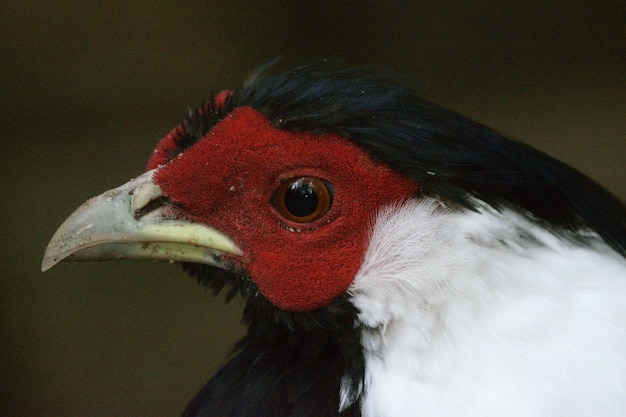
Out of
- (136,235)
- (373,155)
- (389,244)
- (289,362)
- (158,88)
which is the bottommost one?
(289,362)

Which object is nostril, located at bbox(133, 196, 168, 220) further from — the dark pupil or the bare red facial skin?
the dark pupil

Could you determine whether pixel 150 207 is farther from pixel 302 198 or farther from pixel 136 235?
pixel 302 198

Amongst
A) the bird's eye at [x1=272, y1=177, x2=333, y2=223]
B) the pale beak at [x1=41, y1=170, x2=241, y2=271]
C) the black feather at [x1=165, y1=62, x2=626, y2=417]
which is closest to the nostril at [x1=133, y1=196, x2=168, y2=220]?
the pale beak at [x1=41, y1=170, x2=241, y2=271]

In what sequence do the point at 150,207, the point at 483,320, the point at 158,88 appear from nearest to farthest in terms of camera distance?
the point at 483,320, the point at 150,207, the point at 158,88

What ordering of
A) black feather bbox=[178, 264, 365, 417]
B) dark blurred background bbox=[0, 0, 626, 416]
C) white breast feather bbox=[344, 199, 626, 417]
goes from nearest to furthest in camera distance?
white breast feather bbox=[344, 199, 626, 417]
black feather bbox=[178, 264, 365, 417]
dark blurred background bbox=[0, 0, 626, 416]

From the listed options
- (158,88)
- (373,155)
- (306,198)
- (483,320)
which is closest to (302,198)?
(306,198)

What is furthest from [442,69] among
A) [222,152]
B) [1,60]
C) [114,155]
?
[222,152]
